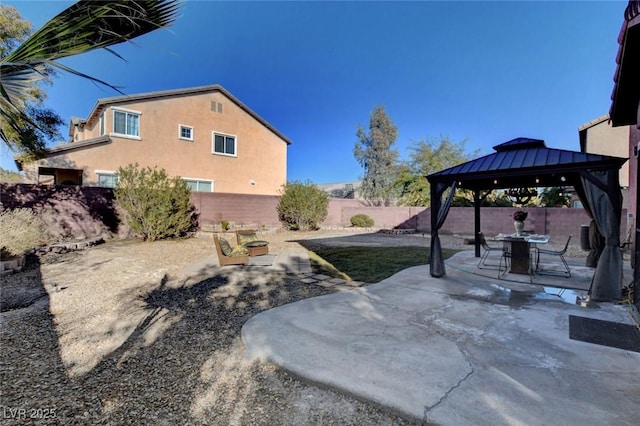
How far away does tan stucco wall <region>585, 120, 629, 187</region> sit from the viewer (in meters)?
15.7

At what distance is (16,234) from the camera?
6.80m

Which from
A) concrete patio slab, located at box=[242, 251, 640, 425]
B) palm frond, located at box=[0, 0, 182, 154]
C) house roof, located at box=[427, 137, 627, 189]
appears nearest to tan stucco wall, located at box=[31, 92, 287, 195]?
palm frond, located at box=[0, 0, 182, 154]

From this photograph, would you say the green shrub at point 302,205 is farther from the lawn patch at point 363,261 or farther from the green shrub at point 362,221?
the lawn patch at point 363,261

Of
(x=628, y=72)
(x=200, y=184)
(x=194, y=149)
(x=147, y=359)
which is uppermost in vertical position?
(x=194, y=149)

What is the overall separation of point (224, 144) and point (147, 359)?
56.2ft

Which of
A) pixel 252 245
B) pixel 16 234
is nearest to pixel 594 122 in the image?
pixel 252 245

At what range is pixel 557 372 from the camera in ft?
8.88

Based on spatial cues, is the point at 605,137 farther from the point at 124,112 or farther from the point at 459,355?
the point at 124,112

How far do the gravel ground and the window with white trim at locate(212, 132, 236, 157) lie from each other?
1334 centimetres

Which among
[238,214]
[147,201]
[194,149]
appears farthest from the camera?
[194,149]

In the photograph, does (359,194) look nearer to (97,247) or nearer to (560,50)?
(560,50)

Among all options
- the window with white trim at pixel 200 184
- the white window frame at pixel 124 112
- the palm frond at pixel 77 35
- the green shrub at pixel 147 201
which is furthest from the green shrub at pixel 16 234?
the window with white trim at pixel 200 184

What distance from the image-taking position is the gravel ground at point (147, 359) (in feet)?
7.29

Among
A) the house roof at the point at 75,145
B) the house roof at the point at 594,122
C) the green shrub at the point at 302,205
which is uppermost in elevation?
the house roof at the point at 594,122
